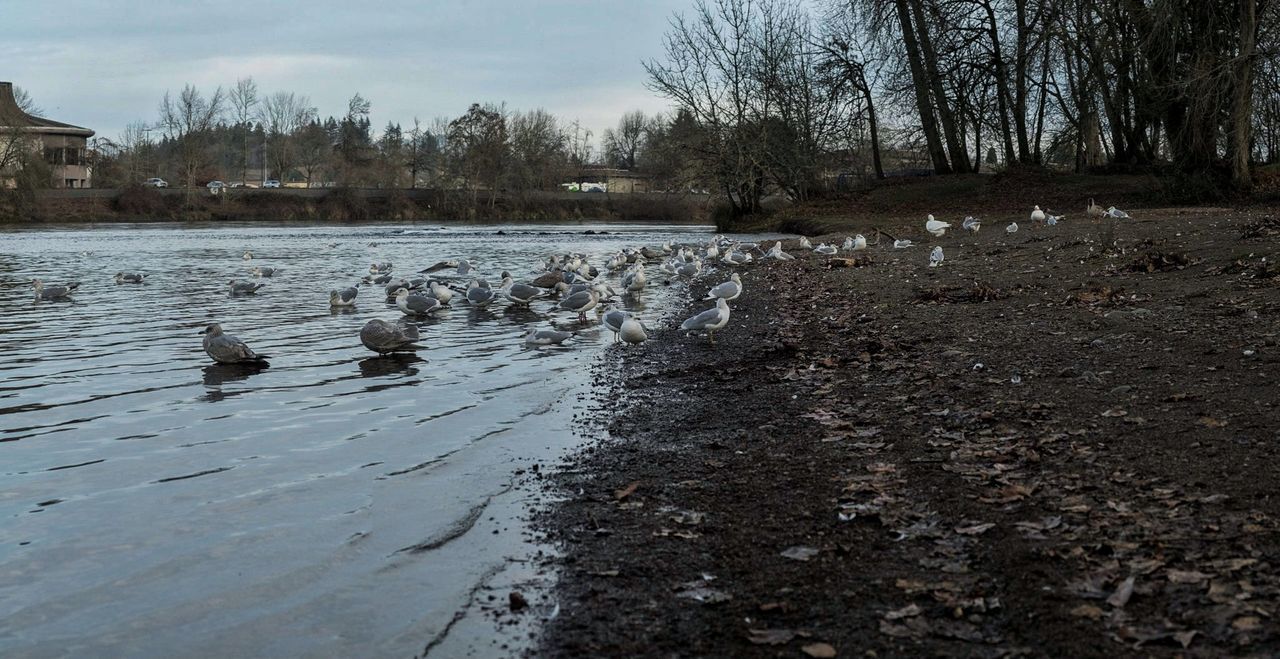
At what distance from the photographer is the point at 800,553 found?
5023 mm

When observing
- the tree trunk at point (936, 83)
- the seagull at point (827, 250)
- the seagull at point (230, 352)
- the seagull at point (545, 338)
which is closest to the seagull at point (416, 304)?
the seagull at point (545, 338)

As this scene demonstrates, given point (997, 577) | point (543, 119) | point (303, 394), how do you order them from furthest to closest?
point (543, 119) → point (303, 394) → point (997, 577)

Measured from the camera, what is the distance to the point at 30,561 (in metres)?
5.55

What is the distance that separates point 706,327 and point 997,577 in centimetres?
824

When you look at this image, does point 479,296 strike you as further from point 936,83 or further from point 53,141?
point 53,141

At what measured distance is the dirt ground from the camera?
13.5ft

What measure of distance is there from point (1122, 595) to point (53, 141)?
330ft

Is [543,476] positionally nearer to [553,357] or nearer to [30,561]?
[30,561]

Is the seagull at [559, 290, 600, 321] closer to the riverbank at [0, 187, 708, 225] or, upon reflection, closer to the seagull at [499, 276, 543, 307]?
the seagull at [499, 276, 543, 307]

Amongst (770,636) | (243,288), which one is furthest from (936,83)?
(770,636)

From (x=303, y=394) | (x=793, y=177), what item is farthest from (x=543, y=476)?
(x=793, y=177)

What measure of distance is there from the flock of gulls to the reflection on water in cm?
34

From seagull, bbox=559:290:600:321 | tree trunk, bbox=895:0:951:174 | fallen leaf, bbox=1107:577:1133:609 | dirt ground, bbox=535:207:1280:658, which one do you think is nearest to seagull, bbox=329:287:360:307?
seagull, bbox=559:290:600:321

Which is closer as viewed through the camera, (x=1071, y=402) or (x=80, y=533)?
(x=80, y=533)
